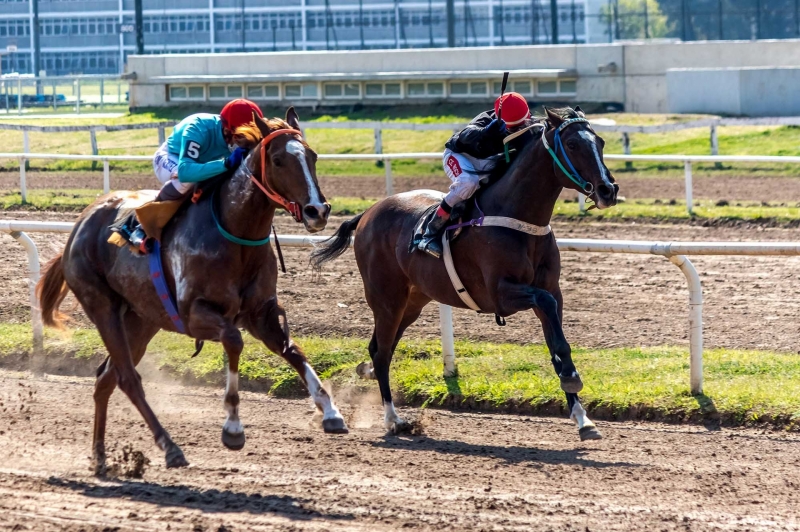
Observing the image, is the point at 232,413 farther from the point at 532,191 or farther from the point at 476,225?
the point at 532,191

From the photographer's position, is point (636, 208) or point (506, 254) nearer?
point (506, 254)

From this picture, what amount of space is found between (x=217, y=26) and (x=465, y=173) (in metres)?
50.0

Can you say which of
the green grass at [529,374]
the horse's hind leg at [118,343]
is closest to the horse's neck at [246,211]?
the horse's hind leg at [118,343]

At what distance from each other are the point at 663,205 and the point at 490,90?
12.6 meters

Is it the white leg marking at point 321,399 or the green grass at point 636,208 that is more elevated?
the green grass at point 636,208

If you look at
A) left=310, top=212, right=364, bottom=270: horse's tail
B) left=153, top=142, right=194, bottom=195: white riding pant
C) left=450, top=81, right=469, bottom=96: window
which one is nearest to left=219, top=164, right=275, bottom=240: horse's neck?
left=153, top=142, right=194, bottom=195: white riding pant

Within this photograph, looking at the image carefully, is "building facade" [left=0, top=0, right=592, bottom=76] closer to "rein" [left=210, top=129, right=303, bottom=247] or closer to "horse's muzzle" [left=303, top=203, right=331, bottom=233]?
"rein" [left=210, top=129, right=303, bottom=247]

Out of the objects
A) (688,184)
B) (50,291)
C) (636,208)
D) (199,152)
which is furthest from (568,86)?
(199,152)

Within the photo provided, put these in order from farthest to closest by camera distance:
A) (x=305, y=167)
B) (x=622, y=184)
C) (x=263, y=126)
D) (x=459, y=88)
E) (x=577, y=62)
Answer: (x=459, y=88) → (x=577, y=62) → (x=622, y=184) → (x=263, y=126) → (x=305, y=167)

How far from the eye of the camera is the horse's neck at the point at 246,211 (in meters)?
5.63

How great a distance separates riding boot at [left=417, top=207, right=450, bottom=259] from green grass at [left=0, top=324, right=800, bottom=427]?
1.02 metres

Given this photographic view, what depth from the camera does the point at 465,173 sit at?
6.84 m

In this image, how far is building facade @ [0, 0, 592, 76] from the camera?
2024 inches

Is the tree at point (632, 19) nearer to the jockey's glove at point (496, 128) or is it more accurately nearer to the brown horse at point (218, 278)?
the jockey's glove at point (496, 128)
